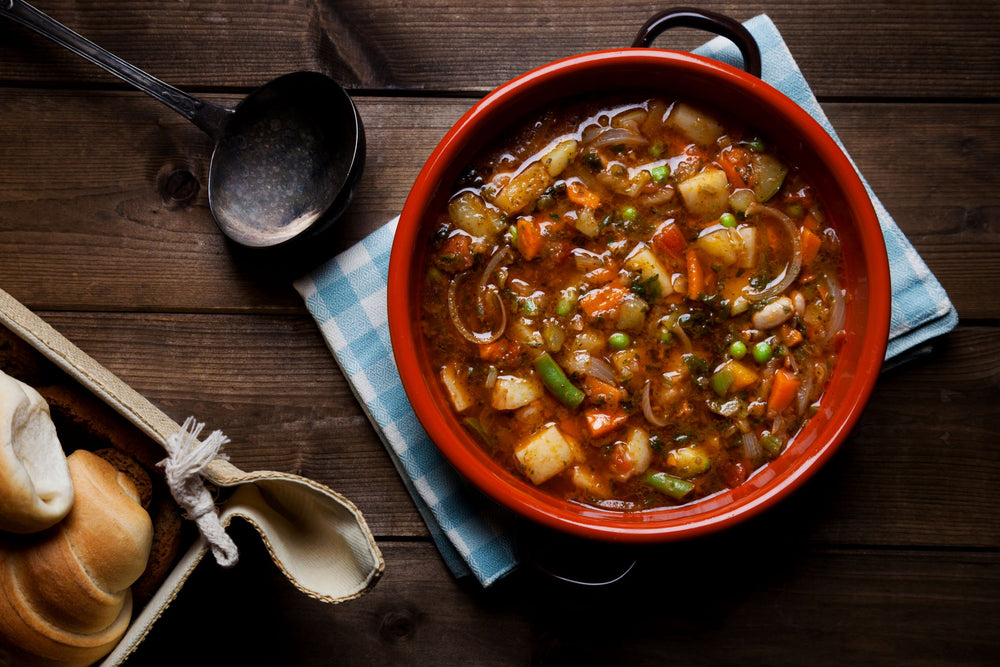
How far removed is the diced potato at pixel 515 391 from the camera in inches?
91.0

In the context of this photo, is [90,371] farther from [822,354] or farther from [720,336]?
[822,354]

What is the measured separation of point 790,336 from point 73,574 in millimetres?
2253

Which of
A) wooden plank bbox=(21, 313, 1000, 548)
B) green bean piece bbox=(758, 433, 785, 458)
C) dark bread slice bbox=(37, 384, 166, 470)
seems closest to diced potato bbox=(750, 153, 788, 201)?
green bean piece bbox=(758, 433, 785, 458)

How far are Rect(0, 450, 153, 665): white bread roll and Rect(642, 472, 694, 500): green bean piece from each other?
Answer: 158 cm

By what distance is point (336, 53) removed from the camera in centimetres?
269

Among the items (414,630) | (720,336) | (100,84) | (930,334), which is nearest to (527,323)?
(720,336)

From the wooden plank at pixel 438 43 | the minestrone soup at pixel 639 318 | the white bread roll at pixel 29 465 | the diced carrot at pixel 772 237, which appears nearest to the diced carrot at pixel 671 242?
the minestrone soup at pixel 639 318

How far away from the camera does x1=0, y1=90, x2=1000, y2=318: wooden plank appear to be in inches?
105

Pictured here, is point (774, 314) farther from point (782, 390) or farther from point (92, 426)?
point (92, 426)

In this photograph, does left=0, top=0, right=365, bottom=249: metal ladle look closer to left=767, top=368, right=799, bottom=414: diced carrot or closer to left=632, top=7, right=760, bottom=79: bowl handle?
left=632, top=7, right=760, bottom=79: bowl handle

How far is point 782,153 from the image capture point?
2.37 m

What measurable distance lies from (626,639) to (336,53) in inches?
97.0

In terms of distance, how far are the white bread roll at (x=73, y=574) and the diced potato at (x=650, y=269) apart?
1.71 metres

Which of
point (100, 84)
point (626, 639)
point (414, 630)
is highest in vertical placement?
point (100, 84)
